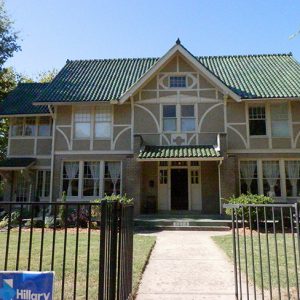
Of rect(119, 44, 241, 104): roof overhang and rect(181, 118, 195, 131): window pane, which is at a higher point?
rect(119, 44, 241, 104): roof overhang

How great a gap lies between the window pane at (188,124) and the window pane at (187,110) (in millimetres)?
302

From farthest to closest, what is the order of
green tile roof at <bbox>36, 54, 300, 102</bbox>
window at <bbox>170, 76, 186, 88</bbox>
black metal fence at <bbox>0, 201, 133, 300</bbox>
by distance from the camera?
window at <bbox>170, 76, 186, 88</bbox> < green tile roof at <bbox>36, 54, 300, 102</bbox> < black metal fence at <bbox>0, 201, 133, 300</bbox>

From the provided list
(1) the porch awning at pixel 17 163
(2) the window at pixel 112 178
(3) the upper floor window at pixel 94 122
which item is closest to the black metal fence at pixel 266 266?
(2) the window at pixel 112 178

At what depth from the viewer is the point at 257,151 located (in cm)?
2003

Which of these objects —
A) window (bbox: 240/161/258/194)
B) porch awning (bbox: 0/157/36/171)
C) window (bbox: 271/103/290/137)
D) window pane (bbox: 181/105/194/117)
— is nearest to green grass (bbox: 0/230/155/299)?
porch awning (bbox: 0/157/36/171)

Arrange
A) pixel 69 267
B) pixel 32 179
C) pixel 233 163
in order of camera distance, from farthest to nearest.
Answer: pixel 32 179 → pixel 233 163 → pixel 69 267

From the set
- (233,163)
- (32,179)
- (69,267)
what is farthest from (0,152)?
(69,267)

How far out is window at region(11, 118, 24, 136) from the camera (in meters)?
22.7

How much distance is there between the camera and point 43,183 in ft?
72.1

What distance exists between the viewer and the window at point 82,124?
69.5ft

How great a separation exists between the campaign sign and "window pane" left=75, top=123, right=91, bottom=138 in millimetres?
18005

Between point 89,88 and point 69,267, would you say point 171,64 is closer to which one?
point 89,88

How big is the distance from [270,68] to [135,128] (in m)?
10.1

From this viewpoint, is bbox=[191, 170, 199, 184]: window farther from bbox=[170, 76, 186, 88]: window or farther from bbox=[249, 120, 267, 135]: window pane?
bbox=[170, 76, 186, 88]: window
